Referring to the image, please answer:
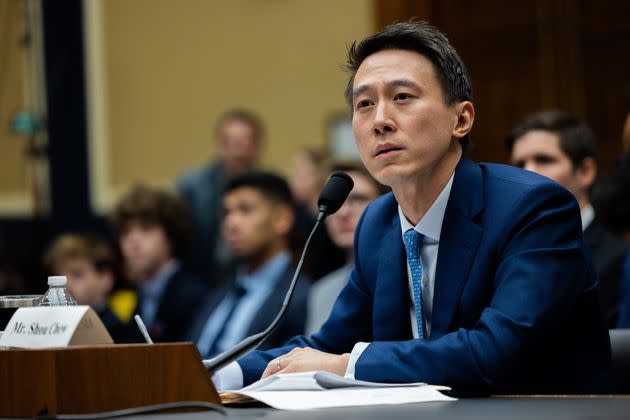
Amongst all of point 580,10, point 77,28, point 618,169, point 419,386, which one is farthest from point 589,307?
point 77,28

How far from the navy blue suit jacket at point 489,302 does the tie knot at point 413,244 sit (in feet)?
0.06

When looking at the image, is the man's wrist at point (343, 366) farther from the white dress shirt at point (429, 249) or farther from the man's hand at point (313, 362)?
the white dress shirt at point (429, 249)

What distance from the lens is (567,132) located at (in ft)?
11.5

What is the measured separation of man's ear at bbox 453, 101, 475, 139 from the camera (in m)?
2.12

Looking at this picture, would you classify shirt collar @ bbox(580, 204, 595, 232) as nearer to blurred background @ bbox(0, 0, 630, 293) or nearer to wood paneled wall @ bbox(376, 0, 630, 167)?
wood paneled wall @ bbox(376, 0, 630, 167)

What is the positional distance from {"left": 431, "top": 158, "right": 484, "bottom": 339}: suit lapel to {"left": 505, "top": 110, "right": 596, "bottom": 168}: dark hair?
4.95 feet

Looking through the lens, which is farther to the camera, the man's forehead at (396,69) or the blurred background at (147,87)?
the blurred background at (147,87)

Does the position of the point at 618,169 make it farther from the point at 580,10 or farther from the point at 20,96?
the point at 20,96

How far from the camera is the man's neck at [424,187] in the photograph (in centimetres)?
208

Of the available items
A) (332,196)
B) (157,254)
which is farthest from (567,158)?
(157,254)

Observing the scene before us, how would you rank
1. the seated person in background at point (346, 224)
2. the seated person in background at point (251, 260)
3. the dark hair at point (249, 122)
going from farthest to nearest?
the dark hair at point (249, 122)
the seated person in background at point (251, 260)
the seated person in background at point (346, 224)

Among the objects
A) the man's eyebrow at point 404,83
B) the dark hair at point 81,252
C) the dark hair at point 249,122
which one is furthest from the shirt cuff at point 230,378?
the dark hair at point 249,122

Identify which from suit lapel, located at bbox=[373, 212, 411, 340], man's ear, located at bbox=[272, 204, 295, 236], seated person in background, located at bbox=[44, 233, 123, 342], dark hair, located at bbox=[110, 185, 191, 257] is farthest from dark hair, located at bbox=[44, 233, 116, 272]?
suit lapel, located at bbox=[373, 212, 411, 340]

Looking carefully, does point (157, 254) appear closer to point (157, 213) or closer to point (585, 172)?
point (157, 213)
